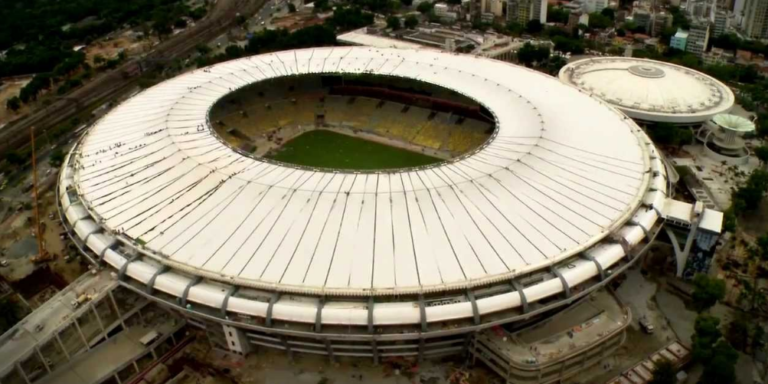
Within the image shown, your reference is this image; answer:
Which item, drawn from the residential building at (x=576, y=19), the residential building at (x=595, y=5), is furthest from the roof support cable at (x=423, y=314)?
the residential building at (x=595, y=5)

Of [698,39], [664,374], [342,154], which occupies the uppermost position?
[698,39]

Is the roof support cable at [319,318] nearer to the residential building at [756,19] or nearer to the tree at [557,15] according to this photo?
the tree at [557,15]

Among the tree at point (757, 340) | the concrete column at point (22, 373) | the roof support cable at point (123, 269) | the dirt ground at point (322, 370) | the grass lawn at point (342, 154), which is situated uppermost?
the roof support cable at point (123, 269)

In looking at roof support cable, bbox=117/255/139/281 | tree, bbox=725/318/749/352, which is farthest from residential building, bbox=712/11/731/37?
roof support cable, bbox=117/255/139/281

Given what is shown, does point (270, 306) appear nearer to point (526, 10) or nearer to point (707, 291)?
point (707, 291)

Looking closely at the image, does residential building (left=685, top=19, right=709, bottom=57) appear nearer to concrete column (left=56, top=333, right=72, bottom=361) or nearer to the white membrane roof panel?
the white membrane roof panel

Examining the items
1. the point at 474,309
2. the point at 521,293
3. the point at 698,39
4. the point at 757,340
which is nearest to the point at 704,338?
the point at 757,340
